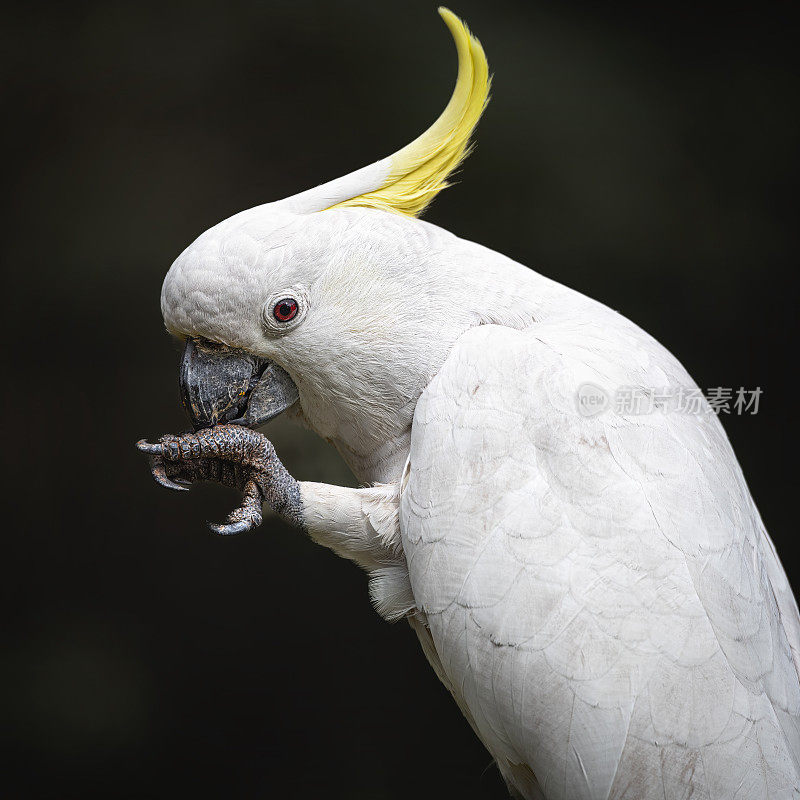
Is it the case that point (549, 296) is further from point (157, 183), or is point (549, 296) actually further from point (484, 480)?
point (157, 183)

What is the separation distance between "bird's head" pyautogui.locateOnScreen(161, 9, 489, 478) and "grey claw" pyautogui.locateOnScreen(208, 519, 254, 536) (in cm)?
23

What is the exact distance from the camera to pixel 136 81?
3.01 m

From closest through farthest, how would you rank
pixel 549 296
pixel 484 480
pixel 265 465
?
pixel 484 480 → pixel 265 465 → pixel 549 296

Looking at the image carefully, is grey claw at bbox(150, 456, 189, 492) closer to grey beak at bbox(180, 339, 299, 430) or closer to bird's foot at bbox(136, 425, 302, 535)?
bird's foot at bbox(136, 425, 302, 535)

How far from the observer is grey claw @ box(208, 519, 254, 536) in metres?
1.65

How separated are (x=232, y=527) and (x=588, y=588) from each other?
615 millimetres

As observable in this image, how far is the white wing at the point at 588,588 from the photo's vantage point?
1.50 m

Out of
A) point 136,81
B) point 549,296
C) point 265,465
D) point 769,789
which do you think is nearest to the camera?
point 769,789

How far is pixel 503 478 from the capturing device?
1.60 meters

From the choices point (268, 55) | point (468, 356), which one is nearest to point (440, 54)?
point (268, 55)

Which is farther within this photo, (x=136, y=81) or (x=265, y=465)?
(x=136, y=81)

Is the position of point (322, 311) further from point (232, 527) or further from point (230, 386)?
point (232, 527)

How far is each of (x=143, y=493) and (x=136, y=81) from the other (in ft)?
4.33

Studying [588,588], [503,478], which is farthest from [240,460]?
[588,588]
